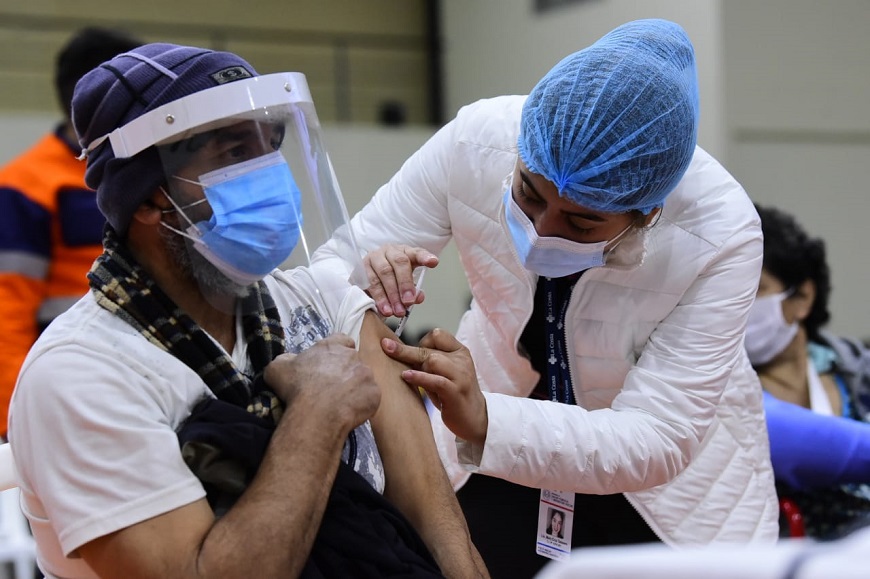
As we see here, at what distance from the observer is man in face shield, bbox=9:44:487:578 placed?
1.28 metres

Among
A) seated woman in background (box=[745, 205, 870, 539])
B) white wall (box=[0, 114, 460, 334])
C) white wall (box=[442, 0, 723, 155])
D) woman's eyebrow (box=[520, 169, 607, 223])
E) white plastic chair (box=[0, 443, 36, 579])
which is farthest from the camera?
white wall (box=[0, 114, 460, 334])

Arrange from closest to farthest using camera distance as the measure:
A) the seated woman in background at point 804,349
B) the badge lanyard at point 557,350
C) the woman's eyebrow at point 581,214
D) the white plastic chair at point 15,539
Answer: the woman's eyebrow at point 581,214 → the badge lanyard at point 557,350 → the seated woman in background at point 804,349 → the white plastic chair at point 15,539

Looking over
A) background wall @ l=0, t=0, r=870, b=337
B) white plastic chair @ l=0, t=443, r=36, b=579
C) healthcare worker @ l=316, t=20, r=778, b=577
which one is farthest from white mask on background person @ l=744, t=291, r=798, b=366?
background wall @ l=0, t=0, r=870, b=337

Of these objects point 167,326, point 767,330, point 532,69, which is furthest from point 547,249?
point 532,69

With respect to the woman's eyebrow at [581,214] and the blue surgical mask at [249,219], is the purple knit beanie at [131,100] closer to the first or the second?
the blue surgical mask at [249,219]

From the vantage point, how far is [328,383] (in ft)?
4.62

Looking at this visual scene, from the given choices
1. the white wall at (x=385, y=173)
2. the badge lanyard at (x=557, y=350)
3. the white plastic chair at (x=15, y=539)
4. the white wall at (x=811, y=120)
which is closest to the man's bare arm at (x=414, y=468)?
the badge lanyard at (x=557, y=350)

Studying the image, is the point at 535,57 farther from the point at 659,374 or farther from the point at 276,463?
the point at 276,463

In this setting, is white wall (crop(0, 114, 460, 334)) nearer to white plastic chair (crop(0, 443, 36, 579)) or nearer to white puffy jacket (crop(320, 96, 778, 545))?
white plastic chair (crop(0, 443, 36, 579))

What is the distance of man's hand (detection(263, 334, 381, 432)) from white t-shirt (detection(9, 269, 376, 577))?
106 mm

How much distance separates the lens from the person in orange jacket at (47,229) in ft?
8.60

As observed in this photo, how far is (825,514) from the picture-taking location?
8.44ft

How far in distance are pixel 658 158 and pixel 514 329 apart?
454 mm

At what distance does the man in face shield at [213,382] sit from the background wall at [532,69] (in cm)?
502
